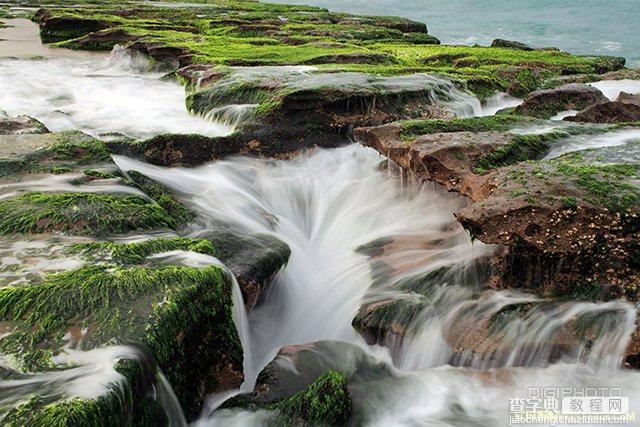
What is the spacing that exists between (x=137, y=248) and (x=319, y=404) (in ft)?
6.07

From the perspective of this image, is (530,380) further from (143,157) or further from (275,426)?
(143,157)

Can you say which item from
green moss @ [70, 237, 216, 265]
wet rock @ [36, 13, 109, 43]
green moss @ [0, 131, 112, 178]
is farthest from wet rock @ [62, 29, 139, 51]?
green moss @ [70, 237, 216, 265]

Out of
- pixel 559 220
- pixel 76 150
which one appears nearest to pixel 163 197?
pixel 76 150

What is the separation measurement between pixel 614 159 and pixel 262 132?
197 inches

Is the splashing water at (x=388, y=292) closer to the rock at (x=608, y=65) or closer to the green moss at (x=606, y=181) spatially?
the green moss at (x=606, y=181)

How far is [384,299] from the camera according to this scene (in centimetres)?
575

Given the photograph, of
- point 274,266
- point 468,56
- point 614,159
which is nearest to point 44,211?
point 274,266

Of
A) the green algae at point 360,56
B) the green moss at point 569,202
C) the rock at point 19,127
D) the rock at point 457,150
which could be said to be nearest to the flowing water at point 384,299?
the rock at point 457,150

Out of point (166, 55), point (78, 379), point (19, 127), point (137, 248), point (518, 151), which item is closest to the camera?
point (78, 379)

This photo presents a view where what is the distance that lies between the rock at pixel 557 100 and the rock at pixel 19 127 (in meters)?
7.62

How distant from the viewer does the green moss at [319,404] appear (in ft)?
13.7

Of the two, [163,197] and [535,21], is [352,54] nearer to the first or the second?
[163,197]

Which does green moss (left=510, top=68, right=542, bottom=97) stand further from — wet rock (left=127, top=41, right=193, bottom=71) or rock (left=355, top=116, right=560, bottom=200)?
wet rock (left=127, top=41, right=193, bottom=71)

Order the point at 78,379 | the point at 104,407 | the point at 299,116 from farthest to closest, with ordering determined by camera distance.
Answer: the point at 299,116 < the point at 78,379 < the point at 104,407
